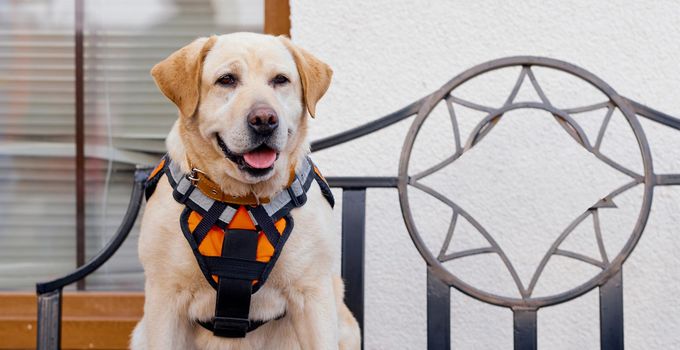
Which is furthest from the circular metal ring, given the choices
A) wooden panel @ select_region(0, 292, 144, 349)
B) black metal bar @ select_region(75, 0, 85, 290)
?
black metal bar @ select_region(75, 0, 85, 290)

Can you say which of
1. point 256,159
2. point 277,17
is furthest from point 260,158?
point 277,17

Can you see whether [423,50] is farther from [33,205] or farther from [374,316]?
[33,205]

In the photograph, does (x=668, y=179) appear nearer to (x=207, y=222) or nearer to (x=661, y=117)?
(x=661, y=117)

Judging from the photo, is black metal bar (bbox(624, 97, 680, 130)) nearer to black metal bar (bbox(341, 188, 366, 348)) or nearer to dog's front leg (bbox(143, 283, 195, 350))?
black metal bar (bbox(341, 188, 366, 348))

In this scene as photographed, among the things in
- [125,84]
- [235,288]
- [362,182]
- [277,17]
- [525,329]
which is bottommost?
[525,329]

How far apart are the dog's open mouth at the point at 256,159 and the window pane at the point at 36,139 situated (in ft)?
4.25

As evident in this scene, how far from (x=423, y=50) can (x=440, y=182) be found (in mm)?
463

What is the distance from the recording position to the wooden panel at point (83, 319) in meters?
2.76

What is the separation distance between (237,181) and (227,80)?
26 centimetres

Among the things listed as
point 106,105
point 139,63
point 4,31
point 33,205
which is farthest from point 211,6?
point 33,205

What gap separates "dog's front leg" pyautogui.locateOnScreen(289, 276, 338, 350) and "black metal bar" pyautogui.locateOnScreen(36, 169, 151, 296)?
573 mm

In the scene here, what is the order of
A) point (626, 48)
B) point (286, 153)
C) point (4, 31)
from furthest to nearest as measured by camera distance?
point (4, 31) → point (626, 48) → point (286, 153)

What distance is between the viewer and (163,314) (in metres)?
1.90

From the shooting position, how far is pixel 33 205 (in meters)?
2.94
